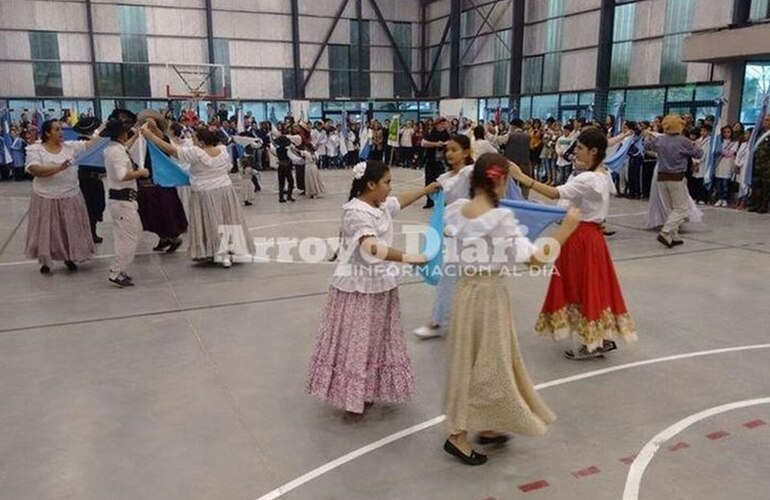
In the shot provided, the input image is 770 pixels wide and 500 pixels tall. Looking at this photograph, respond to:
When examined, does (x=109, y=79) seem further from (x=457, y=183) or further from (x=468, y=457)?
(x=468, y=457)

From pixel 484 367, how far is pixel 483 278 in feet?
1.26

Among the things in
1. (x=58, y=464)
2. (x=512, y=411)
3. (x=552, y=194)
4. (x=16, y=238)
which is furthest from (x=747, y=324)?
(x=16, y=238)

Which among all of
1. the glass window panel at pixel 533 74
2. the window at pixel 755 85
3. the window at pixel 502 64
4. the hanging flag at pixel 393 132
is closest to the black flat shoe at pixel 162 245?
the window at pixel 755 85

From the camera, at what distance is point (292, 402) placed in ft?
11.5

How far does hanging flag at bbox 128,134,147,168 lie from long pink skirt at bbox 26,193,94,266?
0.71 metres

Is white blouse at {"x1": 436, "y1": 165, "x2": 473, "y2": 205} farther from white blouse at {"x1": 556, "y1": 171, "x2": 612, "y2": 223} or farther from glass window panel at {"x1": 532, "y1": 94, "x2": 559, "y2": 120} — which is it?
glass window panel at {"x1": 532, "y1": 94, "x2": 559, "y2": 120}

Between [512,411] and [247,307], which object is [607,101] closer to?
[247,307]

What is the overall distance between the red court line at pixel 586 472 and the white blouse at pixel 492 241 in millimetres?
960

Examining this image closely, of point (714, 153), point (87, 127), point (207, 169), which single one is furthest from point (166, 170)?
point (714, 153)

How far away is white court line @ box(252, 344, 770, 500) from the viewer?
2.67 metres

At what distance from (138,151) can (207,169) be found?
3.23 ft

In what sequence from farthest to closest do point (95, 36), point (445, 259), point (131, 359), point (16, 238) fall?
point (95, 36)
point (16, 238)
point (131, 359)
point (445, 259)

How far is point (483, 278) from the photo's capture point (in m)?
2.70

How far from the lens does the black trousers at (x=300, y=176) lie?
1272 cm
